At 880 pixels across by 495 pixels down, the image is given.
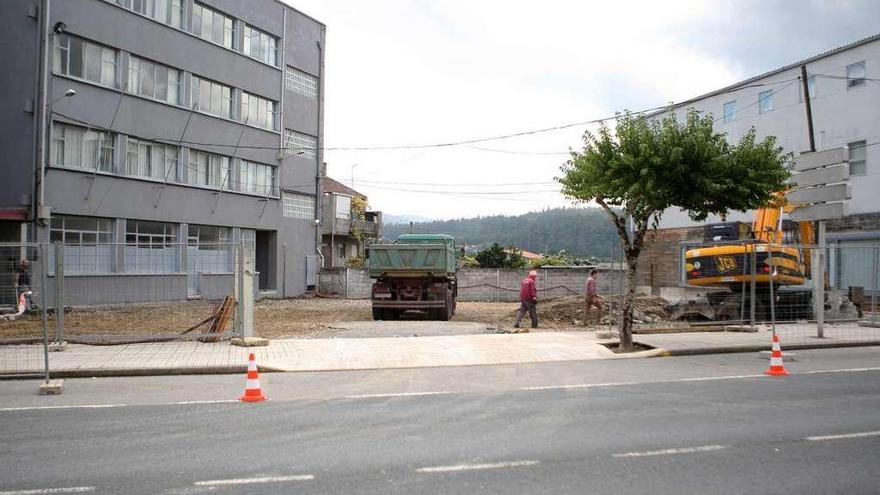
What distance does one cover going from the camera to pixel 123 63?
25.1 meters

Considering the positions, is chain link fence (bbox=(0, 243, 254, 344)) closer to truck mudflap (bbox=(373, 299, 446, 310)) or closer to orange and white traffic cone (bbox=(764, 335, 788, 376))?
truck mudflap (bbox=(373, 299, 446, 310))

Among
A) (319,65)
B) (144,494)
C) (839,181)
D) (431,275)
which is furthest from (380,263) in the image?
(319,65)

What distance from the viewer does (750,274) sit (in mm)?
17219

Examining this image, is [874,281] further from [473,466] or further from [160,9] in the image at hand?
[160,9]

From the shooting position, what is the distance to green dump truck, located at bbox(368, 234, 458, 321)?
64.8 ft

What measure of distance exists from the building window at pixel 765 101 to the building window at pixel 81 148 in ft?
97.0

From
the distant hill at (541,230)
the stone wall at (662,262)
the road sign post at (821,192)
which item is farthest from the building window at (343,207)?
the road sign post at (821,192)

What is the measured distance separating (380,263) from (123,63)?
13.8 m

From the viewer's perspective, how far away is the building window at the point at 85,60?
23.0 meters

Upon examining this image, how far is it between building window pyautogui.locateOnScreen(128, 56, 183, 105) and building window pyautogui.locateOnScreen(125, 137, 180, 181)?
1931 mm

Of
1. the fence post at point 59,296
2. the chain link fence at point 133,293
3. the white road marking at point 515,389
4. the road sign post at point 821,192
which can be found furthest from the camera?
the road sign post at point 821,192

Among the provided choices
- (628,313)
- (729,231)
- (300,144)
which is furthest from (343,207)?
(628,313)

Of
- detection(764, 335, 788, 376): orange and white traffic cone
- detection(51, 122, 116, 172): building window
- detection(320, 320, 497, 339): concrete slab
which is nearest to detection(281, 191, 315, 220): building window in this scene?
detection(51, 122, 116, 172): building window

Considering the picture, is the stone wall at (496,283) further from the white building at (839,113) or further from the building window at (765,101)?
the building window at (765,101)
